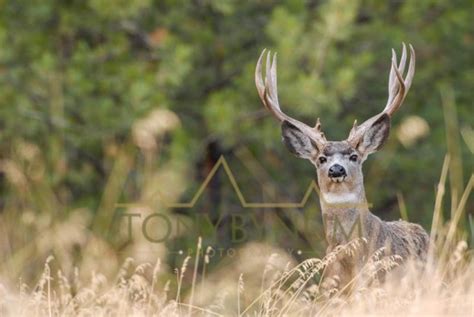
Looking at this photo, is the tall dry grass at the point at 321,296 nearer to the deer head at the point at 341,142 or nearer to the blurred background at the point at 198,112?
the deer head at the point at 341,142

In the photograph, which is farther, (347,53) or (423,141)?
(423,141)

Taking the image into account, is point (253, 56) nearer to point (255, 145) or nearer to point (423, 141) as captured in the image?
point (255, 145)

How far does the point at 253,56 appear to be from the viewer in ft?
47.0

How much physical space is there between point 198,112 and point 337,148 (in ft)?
23.2

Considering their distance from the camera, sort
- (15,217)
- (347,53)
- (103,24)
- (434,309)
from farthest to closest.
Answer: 1. (347,53)
2. (103,24)
3. (15,217)
4. (434,309)

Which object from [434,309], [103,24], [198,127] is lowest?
[434,309]

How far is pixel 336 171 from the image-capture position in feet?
23.1

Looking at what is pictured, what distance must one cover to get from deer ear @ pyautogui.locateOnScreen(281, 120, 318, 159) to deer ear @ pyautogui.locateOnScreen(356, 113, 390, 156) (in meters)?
0.26

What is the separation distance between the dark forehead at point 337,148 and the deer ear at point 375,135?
0.09 meters

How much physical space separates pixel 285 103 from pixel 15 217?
2693mm

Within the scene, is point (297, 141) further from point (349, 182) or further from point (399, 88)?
point (399, 88)

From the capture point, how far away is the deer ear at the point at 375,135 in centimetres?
734

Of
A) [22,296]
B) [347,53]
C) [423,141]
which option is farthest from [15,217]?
[22,296]
